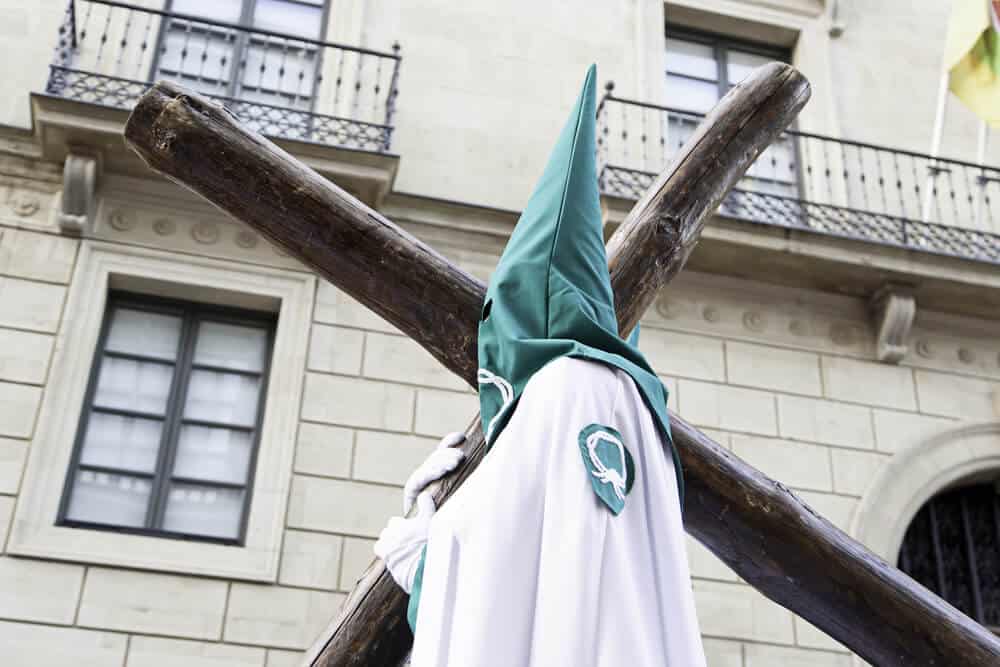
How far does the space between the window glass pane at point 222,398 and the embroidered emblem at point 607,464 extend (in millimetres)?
6608

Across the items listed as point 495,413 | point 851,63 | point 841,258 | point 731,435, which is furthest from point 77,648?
point 851,63

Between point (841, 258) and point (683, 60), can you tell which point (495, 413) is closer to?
point (841, 258)

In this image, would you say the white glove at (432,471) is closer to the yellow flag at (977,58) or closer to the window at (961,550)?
the window at (961,550)

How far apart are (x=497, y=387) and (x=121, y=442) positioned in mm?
6435

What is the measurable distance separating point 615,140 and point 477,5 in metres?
1.88

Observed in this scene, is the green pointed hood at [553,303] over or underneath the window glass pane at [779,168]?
underneath

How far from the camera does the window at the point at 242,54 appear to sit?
31.9 ft

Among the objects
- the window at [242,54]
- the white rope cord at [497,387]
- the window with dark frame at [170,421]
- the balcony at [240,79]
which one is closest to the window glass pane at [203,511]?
the window with dark frame at [170,421]

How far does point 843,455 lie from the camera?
9109mm

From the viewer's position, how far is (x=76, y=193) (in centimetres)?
851

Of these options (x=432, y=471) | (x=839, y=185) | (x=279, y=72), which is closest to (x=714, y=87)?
(x=839, y=185)

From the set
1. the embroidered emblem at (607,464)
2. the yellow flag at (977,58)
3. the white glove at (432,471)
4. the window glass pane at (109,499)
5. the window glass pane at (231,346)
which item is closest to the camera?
the embroidered emblem at (607,464)

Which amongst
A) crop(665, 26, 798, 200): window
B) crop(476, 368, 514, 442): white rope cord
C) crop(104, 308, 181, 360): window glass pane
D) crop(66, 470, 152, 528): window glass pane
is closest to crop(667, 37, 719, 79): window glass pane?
crop(665, 26, 798, 200): window

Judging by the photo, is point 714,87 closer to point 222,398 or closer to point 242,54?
point 242,54
